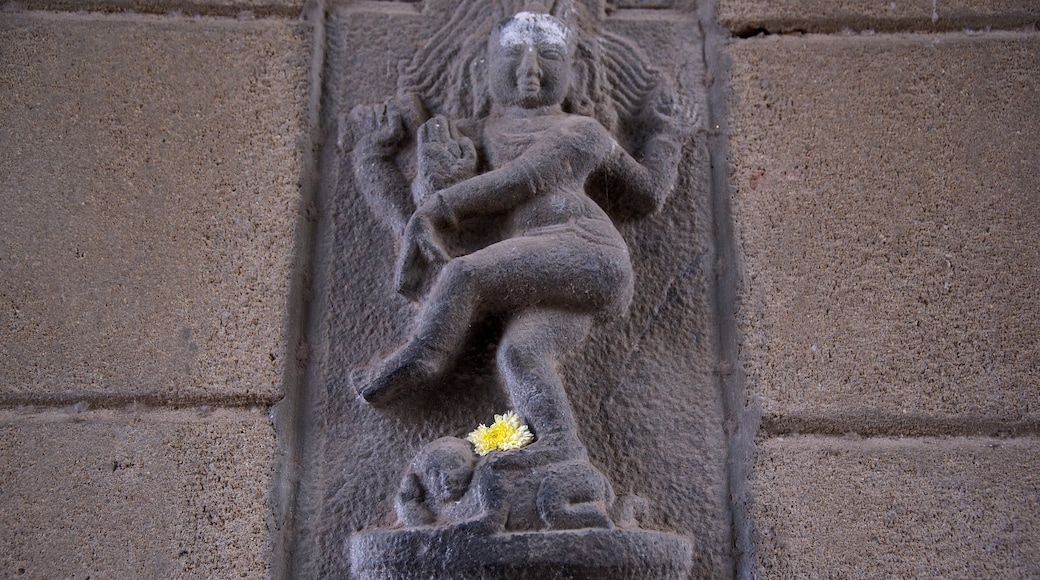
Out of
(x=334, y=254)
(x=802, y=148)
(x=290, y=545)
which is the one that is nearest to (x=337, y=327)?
(x=334, y=254)

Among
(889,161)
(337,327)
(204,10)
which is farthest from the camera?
(204,10)

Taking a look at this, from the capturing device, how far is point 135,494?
6.31ft

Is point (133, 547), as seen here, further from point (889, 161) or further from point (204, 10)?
point (889, 161)

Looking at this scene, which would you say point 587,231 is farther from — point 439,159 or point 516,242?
point 439,159

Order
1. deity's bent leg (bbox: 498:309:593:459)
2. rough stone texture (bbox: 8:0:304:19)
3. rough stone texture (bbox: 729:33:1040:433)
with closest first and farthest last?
deity's bent leg (bbox: 498:309:593:459) → rough stone texture (bbox: 729:33:1040:433) → rough stone texture (bbox: 8:0:304:19)

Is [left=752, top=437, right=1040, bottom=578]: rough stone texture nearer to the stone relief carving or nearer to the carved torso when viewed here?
the stone relief carving

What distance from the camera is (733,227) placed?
2.18 metres

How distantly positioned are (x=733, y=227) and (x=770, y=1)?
2.35 feet

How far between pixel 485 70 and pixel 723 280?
0.79 meters

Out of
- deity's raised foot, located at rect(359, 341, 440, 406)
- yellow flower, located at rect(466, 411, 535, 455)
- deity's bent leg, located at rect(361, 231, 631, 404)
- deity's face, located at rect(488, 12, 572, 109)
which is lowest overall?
yellow flower, located at rect(466, 411, 535, 455)

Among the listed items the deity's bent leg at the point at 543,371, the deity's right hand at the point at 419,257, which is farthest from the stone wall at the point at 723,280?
the deity's bent leg at the point at 543,371

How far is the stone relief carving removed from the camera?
164 centimetres

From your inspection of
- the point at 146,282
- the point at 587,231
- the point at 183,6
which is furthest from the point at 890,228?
the point at 183,6

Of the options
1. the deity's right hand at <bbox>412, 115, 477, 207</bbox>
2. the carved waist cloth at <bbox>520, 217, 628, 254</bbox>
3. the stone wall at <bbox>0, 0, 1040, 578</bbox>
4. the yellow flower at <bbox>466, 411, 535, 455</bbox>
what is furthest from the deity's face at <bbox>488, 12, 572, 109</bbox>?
the yellow flower at <bbox>466, 411, 535, 455</bbox>
